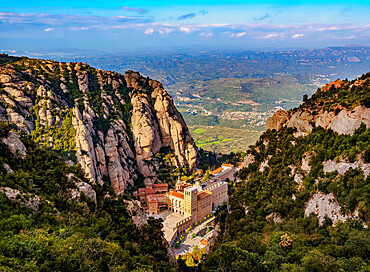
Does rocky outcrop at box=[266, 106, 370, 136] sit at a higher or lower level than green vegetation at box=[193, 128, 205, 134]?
higher

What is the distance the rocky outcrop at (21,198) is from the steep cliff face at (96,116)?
108ft

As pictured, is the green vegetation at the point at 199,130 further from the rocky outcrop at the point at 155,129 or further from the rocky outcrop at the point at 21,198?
the rocky outcrop at the point at 21,198

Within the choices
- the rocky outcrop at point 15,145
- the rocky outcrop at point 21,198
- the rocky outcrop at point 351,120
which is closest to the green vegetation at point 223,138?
the rocky outcrop at point 351,120

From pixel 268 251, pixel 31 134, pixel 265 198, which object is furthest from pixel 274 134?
pixel 31 134

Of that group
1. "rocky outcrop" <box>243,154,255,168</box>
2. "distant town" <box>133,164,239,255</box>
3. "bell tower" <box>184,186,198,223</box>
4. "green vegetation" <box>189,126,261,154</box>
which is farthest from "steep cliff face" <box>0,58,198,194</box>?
"green vegetation" <box>189,126,261,154</box>

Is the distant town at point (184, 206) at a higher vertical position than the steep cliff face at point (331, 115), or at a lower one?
lower

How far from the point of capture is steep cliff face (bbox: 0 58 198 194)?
55031mm

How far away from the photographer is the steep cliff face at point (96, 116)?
55031mm

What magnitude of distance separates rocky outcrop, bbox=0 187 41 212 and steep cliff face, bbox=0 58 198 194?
108ft

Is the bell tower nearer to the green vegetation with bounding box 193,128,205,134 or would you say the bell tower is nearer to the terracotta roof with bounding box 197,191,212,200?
the terracotta roof with bounding box 197,191,212,200

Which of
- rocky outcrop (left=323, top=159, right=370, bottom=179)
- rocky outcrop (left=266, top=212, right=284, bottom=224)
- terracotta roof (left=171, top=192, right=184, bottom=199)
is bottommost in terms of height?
terracotta roof (left=171, top=192, right=184, bottom=199)

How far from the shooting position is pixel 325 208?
23.5 meters

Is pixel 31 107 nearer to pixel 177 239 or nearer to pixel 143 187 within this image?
pixel 143 187

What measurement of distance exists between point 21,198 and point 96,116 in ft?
152
